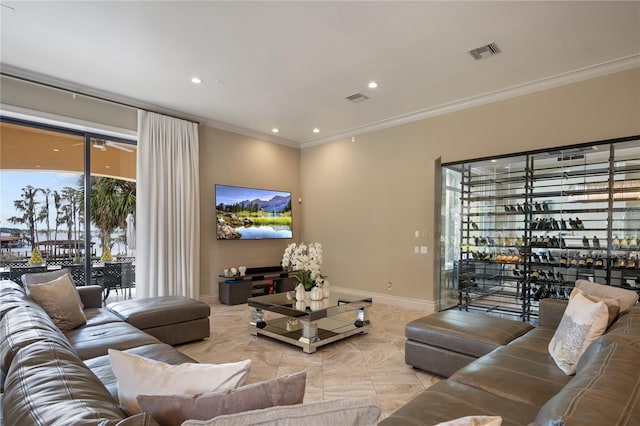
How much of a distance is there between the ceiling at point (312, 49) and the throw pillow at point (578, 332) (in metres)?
2.48

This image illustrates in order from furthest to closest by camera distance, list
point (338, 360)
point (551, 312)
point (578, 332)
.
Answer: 1. point (338, 360)
2. point (551, 312)
3. point (578, 332)

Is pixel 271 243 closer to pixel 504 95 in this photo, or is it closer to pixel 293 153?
pixel 293 153

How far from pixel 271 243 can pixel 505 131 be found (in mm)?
4566

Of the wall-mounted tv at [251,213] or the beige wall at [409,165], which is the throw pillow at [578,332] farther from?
the wall-mounted tv at [251,213]

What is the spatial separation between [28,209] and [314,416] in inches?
215

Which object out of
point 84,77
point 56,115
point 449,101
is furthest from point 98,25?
point 449,101

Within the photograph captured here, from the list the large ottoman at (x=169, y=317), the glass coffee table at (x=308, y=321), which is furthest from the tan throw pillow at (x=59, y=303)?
the glass coffee table at (x=308, y=321)

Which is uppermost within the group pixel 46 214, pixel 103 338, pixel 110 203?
pixel 110 203

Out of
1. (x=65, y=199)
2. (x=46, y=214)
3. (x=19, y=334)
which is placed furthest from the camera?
(x=65, y=199)

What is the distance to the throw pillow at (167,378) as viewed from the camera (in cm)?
106

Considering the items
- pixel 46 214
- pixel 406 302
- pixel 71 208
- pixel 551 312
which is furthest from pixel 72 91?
pixel 551 312

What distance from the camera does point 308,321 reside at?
353cm

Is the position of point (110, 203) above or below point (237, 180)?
below

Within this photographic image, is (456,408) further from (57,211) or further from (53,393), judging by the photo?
(57,211)
